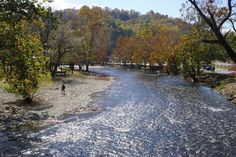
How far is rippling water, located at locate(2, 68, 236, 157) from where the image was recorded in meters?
28.1

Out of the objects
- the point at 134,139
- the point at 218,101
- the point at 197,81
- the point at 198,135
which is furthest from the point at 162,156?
the point at 197,81

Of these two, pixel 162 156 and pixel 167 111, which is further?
pixel 167 111

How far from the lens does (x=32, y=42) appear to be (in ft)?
127

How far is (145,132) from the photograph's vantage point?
114 feet

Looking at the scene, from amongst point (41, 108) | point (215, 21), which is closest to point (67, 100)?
point (41, 108)

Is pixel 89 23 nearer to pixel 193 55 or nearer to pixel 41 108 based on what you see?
pixel 193 55

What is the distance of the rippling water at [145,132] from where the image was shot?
2811 cm

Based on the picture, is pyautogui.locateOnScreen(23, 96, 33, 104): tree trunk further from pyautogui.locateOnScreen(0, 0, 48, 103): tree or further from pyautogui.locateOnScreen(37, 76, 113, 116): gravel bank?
pyautogui.locateOnScreen(0, 0, 48, 103): tree

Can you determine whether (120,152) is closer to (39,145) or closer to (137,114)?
(39,145)

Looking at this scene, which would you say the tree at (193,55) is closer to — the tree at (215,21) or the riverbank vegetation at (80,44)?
the riverbank vegetation at (80,44)

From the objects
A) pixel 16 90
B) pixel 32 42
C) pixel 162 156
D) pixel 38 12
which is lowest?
pixel 162 156

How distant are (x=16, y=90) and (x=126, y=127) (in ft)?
51.6

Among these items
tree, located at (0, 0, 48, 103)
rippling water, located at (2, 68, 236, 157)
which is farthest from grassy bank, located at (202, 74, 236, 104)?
tree, located at (0, 0, 48, 103)

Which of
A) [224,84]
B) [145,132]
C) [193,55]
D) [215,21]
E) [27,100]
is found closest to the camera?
[215,21]
